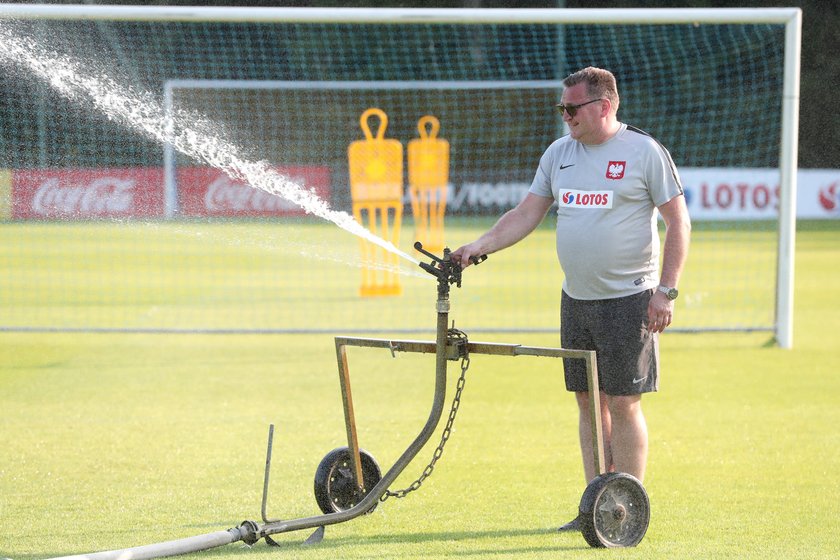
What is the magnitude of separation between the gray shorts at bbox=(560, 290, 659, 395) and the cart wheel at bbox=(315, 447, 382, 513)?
1.02m

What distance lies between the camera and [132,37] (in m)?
26.0

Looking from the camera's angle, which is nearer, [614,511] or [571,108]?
[614,511]

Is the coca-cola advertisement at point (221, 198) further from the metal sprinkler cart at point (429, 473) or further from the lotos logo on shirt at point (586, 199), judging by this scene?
the metal sprinkler cart at point (429, 473)

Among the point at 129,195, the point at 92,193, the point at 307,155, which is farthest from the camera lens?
the point at 307,155

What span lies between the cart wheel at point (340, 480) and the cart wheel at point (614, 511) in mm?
901

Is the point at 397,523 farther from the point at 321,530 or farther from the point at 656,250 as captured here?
the point at 656,250

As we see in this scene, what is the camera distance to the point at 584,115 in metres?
4.84

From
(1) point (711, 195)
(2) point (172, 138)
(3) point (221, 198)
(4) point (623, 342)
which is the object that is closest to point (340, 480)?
(4) point (623, 342)

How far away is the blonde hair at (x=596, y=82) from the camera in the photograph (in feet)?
15.9

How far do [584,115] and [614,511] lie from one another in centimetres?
148

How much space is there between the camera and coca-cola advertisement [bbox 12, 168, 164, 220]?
2097cm

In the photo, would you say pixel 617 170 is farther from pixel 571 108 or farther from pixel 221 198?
pixel 221 198

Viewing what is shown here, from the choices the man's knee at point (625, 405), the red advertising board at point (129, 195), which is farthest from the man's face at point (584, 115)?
the red advertising board at point (129, 195)

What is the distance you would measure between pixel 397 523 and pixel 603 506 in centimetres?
92
